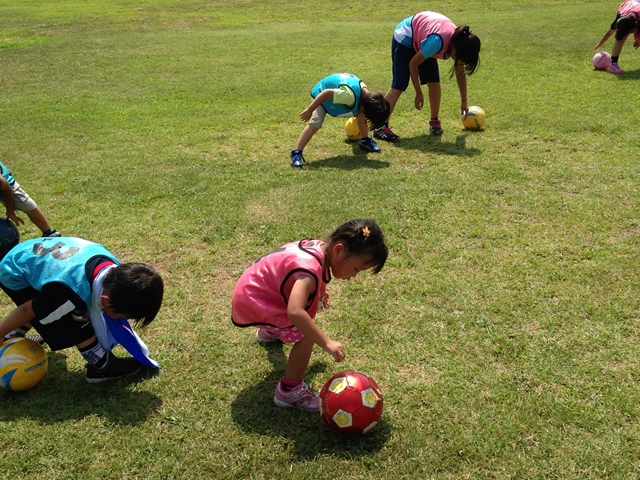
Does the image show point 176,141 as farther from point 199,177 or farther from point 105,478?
point 105,478

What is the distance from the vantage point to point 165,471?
8.58 feet

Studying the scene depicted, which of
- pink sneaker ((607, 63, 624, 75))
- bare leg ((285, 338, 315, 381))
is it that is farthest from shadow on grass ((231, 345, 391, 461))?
pink sneaker ((607, 63, 624, 75))

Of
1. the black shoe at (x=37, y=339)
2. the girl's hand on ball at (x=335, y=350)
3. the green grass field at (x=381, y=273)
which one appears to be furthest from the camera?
the black shoe at (x=37, y=339)

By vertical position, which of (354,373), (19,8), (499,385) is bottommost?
(499,385)

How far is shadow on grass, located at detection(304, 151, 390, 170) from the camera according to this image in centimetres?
616

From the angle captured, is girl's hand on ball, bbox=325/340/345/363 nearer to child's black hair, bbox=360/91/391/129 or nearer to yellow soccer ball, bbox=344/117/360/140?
child's black hair, bbox=360/91/391/129

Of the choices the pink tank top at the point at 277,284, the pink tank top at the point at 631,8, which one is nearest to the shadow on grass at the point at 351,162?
the pink tank top at the point at 277,284

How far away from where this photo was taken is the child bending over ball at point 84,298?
294 centimetres

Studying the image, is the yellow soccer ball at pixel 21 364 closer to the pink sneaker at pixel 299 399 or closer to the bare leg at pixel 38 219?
the pink sneaker at pixel 299 399

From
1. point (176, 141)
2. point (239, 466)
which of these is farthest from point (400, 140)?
point (239, 466)

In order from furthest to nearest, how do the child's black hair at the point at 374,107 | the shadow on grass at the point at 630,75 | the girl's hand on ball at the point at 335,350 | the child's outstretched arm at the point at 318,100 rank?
the shadow on grass at the point at 630,75 → the child's outstretched arm at the point at 318,100 → the child's black hair at the point at 374,107 → the girl's hand on ball at the point at 335,350

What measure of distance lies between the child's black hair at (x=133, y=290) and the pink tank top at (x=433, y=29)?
16.3 feet

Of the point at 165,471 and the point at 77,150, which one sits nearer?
the point at 165,471

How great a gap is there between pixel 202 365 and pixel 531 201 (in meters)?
3.43
